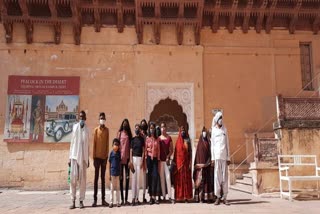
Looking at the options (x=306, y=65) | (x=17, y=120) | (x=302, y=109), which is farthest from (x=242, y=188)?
(x=17, y=120)

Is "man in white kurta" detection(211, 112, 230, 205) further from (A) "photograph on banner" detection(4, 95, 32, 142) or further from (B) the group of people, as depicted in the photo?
(A) "photograph on banner" detection(4, 95, 32, 142)

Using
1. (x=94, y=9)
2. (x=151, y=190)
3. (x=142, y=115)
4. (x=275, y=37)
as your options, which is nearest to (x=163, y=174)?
(x=151, y=190)

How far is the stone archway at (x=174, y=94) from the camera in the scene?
1105 cm

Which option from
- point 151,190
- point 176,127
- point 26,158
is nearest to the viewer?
point 151,190

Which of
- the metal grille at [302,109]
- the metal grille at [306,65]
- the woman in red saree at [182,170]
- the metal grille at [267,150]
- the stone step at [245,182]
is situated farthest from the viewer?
the metal grille at [306,65]

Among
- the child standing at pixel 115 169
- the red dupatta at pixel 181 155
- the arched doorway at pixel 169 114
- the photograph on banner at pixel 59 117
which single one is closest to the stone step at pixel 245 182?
the red dupatta at pixel 181 155

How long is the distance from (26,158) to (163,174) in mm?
5500

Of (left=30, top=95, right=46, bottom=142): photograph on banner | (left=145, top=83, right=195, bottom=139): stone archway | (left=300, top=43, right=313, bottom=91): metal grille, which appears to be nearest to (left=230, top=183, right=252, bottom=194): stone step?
(left=145, top=83, right=195, bottom=139): stone archway

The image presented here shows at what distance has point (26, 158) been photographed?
10.5 m

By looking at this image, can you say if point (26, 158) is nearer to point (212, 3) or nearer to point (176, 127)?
point (176, 127)

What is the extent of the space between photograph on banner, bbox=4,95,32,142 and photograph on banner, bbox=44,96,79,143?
22.7 inches

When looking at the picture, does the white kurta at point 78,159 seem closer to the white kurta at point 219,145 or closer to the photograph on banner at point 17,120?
the white kurta at point 219,145

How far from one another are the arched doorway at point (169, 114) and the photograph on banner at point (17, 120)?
14.8 ft

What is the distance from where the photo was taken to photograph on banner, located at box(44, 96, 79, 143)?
10.6 metres
